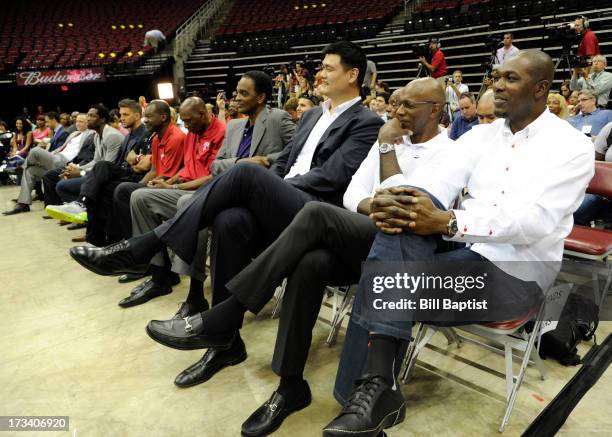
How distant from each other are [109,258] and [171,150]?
4.93 feet

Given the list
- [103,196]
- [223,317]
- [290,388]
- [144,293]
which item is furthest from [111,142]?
[290,388]

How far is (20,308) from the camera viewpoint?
9.26 ft

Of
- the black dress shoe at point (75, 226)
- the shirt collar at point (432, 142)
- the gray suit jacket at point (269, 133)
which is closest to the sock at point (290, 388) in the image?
the shirt collar at point (432, 142)

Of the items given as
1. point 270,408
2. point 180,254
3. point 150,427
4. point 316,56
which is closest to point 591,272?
point 270,408

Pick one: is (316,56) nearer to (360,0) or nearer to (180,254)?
(360,0)

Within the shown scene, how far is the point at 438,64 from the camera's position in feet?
27.9

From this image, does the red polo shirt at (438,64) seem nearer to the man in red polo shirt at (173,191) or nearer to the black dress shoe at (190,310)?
the man in red polo shirt at (173,191)

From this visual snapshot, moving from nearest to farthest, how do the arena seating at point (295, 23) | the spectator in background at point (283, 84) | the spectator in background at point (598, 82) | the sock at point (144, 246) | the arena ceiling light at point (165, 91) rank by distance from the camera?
1. the sock at point (144, 246)
2. the spectator in background at point (598, 82)
3. the spectator in background at point (283, 84)
4. the arena ceiling light at point (165, 91)
5. the arena seating at point (295, 23)

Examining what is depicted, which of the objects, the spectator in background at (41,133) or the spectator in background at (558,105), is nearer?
the spectator in background at (558,105)

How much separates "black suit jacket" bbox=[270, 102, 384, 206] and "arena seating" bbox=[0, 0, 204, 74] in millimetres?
12346

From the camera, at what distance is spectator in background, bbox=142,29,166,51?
45.5 feet

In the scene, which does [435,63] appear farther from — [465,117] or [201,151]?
[201,151]

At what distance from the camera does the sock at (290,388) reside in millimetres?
1667

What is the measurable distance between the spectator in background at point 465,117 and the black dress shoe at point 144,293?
3034 mm
